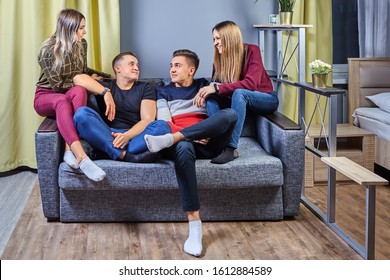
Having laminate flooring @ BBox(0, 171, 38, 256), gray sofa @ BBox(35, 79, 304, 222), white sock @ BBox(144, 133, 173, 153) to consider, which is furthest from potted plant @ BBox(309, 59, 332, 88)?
laminate flooring @ BBox(0, 171, 38, 256)

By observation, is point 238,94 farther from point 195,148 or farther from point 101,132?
point 101,132

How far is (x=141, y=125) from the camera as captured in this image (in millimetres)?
3559

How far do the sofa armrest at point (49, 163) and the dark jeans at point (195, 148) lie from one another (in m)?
0.52

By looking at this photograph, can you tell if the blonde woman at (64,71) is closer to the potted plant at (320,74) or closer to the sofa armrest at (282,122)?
the sofa armrest at (282,122)

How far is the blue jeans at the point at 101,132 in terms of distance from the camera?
3398 millimetres

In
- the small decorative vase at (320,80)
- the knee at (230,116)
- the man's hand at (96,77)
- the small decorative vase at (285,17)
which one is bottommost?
the knee at (230,116)

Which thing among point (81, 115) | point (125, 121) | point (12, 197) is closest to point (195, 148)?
point (125, 121)

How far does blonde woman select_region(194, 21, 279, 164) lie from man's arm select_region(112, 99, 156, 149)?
0.77 ft

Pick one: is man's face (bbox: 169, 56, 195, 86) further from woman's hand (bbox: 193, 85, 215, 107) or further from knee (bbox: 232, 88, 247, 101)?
knee (bbox: 232, 88, 247, 101)

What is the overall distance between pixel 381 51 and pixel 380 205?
1407 mm

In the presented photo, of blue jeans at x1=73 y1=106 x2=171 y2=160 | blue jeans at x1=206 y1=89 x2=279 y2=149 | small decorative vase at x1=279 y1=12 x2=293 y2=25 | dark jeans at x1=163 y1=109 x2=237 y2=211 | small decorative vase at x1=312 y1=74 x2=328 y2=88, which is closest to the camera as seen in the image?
dark jeans at x1=163 y1=109 x2=237 y2=211

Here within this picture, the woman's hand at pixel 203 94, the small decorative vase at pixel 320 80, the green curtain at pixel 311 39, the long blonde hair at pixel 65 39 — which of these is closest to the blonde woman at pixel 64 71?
the long blonde hair at pixel 65 39

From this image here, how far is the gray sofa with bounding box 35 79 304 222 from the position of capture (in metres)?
3.33
